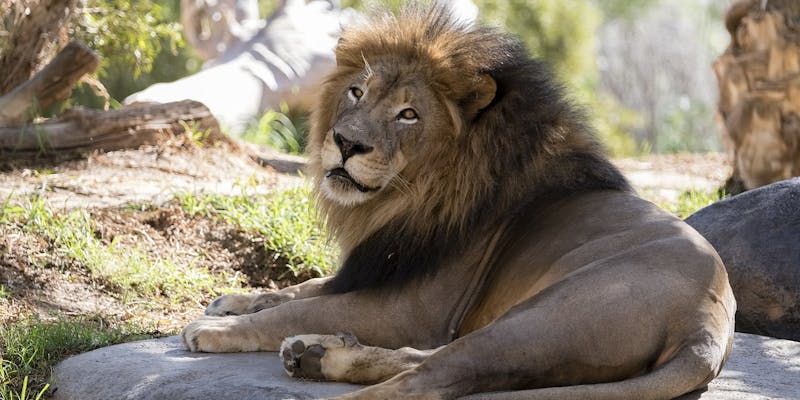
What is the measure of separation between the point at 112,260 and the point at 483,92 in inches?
96.5

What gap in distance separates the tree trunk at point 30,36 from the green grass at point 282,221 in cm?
191

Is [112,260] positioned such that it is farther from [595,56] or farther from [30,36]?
[595,56]

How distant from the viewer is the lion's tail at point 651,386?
312 cm

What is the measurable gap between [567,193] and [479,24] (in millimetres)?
822

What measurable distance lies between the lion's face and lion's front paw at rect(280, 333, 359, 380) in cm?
68

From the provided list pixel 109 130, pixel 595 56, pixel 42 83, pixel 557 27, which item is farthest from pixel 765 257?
pixel 595 56

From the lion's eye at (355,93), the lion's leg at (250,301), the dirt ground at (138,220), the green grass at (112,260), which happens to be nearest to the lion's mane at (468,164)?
the lion's eye at (355,93)

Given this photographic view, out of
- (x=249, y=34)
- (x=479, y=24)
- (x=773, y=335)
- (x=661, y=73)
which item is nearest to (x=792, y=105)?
(x=773, y=335)

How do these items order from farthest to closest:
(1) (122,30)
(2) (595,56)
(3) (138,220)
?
(2) (595,56) < (1) (122,30) < (3) (138,220)

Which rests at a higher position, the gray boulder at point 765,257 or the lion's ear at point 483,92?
the lion's ear at point 483,92

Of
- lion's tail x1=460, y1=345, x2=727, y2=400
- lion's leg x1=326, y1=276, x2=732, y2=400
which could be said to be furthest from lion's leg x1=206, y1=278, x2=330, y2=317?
lion's tail x1=460, y1=345, x2=727, y2=400

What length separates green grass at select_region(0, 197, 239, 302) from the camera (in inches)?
215

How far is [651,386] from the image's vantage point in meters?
3.14

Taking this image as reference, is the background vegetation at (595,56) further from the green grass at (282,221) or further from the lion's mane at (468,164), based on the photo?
the green grass at (282,221)
